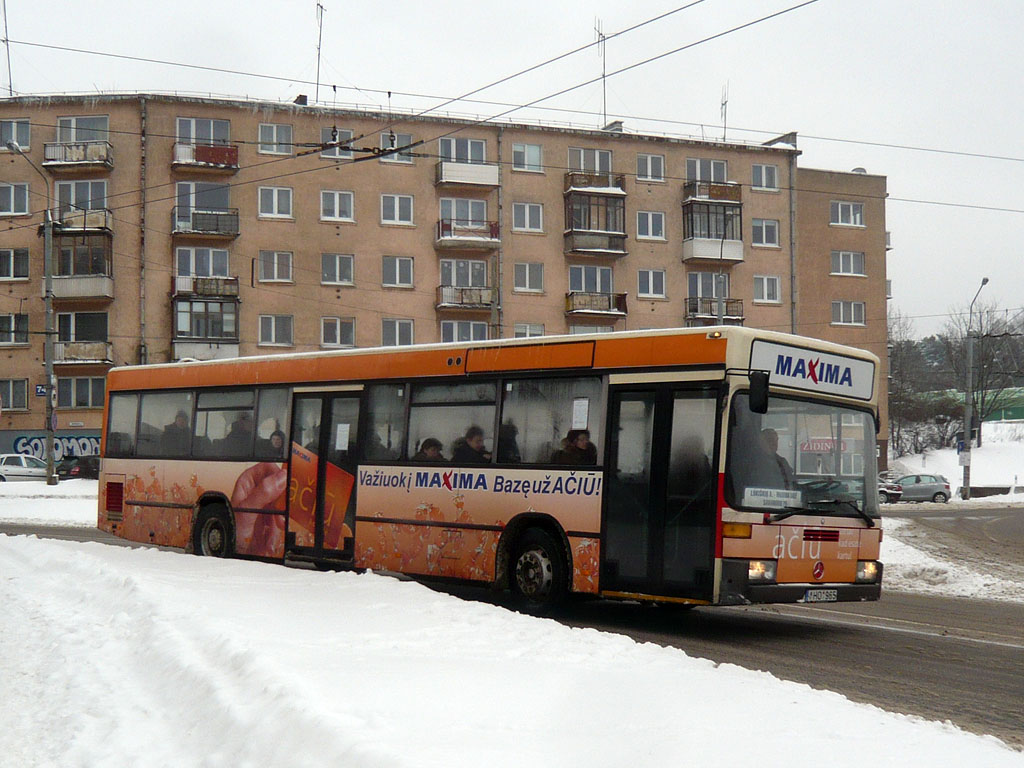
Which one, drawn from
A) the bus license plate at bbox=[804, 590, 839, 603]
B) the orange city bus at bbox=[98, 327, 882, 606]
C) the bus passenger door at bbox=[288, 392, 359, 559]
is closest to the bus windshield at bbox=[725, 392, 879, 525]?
the orange city bus at bbox=[98, 327, 882, 606]

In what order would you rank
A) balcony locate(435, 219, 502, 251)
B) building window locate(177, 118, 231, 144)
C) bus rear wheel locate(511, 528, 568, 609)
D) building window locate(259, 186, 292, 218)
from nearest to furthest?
bus rear wheel locate(511, 528, 568, 609), building window locate(177, 118, 231, 144), building window locate(259, 186, 292, 218), balcony locate(435, 219, 502, 251)

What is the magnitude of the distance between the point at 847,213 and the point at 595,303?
1575cm

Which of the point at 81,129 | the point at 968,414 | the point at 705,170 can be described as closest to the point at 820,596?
the point at 968,414

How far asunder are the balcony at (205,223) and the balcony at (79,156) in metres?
3.61

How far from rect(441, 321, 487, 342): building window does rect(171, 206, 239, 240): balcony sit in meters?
10.3

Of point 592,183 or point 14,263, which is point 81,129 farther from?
point 592,183

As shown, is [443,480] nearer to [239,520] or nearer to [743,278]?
[239,520]

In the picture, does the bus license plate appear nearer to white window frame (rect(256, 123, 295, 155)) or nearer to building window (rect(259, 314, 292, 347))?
building window (rect(259, 314, 292, 347))

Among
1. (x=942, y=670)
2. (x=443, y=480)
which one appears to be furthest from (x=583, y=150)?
(x=942, y=670)

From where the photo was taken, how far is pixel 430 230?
56000 mm

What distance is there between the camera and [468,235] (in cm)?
5559

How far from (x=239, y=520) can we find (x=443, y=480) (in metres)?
4.14

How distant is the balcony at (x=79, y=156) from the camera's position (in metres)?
52.5

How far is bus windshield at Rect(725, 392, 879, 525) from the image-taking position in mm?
10672
